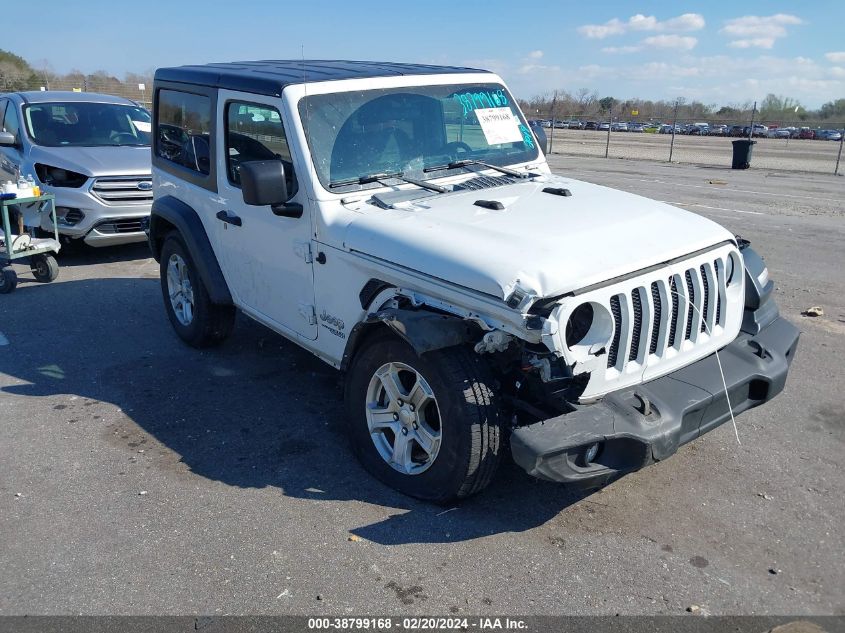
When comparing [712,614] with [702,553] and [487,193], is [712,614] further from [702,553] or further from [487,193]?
[487,193]

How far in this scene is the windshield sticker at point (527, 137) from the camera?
5.25 metres

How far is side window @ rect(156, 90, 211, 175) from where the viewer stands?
206 inches

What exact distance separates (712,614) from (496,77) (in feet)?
12.8

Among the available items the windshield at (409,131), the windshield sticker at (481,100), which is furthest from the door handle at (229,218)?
the windshield sticker at (481,100)

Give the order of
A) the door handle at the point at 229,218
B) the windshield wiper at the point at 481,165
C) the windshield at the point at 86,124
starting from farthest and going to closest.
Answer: the windshield at the point at 86,124, the door handle at the point at 229,218, the windshield wiper at the point at 481,165

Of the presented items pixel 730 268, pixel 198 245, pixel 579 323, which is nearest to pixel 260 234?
pixel 198 245

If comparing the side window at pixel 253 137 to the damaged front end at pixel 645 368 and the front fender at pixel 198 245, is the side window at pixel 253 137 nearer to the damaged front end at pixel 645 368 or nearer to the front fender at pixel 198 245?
the front fender at pixel 198 245

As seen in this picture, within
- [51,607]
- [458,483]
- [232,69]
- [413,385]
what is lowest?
[51,607]

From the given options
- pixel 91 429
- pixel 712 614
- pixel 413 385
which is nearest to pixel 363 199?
pixel 413 385

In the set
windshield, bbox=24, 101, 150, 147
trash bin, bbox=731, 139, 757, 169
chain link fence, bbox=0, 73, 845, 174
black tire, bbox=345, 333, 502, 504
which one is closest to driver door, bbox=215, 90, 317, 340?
black tire, bbox=345, 333, 502, 504

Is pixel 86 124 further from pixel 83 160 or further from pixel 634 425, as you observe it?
pixel 634 425

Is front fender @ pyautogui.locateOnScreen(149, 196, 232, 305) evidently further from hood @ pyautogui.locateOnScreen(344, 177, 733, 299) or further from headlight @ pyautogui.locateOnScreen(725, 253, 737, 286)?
headlight @ pyautogui.locateOnScreen(725, 253, 737, 286)

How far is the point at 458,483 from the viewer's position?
347 cm

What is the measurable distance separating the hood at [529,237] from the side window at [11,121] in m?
7.65
